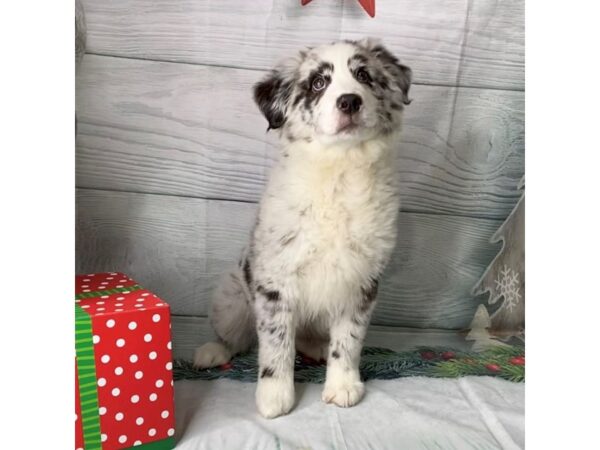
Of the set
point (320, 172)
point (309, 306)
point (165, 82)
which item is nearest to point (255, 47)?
point (165, 82)

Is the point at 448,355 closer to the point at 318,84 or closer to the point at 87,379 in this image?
the point at 318,84

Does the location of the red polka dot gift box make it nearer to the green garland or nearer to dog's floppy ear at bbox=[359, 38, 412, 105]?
the green garland

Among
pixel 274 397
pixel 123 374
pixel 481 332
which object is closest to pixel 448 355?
pixel 481 332

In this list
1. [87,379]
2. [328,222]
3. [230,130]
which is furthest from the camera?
[230,130]

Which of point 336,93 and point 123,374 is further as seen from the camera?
point 336,93

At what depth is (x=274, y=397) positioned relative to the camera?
1.85 meters

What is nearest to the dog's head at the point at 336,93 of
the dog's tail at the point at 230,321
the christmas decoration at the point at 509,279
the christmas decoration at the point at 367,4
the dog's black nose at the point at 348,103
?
the dog's black nose at the point at 348,103

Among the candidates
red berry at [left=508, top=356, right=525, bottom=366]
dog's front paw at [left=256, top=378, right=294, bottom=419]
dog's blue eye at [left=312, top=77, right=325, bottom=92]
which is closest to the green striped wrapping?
dog's front paw at [left=256, top=378, right=294, bottom=419]

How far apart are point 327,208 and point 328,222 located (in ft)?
0.15

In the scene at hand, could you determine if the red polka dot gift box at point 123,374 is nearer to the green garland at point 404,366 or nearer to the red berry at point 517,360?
the green garland at point 404,366

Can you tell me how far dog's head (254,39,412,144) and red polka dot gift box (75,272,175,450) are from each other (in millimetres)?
726

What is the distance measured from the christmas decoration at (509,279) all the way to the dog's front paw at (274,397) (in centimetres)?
113

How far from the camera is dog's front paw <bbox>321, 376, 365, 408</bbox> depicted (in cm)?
192

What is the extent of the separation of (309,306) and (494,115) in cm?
123
